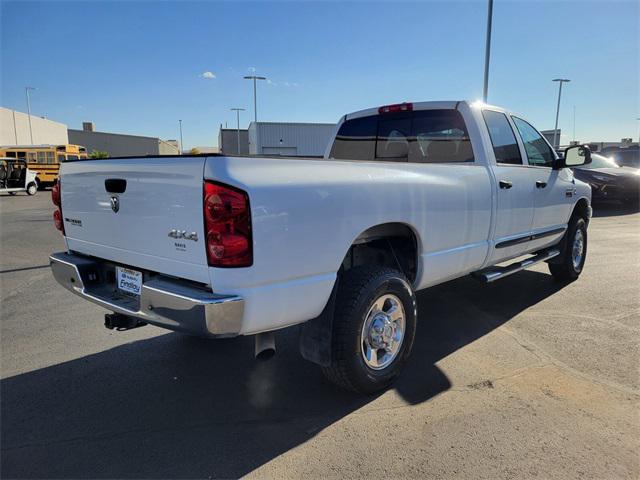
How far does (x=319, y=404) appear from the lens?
2.97 m

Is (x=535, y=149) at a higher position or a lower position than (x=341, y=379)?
higher

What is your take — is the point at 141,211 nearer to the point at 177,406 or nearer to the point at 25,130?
the point at 177,406

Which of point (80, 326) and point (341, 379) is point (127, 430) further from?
point (80, 326)

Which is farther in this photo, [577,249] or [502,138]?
[577,249]

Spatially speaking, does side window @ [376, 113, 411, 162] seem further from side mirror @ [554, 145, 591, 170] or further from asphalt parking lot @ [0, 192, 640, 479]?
side mirror @ [554, 145, 591, 170]

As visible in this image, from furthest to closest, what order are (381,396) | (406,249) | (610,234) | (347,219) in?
(610,234)
(406,249)
(381,396)
(347,219)

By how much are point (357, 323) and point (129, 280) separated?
1457mm

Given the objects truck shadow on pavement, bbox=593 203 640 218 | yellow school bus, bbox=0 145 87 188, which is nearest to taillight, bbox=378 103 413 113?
truck shadow on pavement, bbox=593 203 640 218

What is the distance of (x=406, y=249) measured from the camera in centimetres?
350

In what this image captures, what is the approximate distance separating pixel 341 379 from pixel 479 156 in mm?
2337

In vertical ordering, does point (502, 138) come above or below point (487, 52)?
below

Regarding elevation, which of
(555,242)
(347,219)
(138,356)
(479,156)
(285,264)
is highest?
(479,156)

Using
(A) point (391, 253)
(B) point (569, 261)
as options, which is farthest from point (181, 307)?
(B) point (569, 261)

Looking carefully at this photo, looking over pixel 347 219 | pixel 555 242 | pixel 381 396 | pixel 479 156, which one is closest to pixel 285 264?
pixel 347 219
